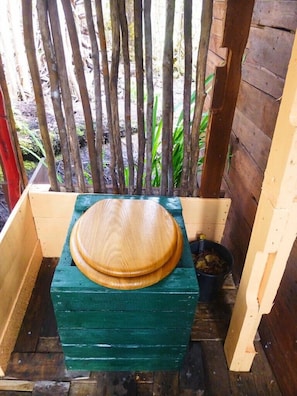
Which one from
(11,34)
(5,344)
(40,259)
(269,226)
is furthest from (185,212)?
(11,34)

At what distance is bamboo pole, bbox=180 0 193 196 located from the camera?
1.09 m

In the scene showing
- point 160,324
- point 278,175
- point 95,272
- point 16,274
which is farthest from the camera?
point 16,274

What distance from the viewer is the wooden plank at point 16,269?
113cm

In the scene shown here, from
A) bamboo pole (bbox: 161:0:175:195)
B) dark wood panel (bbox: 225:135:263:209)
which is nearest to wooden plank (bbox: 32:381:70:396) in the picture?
bamboo pole (bbox: 161:0:175:195)

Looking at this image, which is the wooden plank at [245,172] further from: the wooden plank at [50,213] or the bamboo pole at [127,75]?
the wooden plank at [50,213]

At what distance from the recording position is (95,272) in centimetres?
86

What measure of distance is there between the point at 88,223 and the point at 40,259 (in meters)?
0.72

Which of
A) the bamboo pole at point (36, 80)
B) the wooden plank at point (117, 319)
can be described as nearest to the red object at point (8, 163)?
the bamboo pole at point (36, 80)

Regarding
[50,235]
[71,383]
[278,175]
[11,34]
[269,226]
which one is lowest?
[71,383]

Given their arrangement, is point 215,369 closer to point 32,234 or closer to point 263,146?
point 263,146

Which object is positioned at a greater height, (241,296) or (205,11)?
(205,11)

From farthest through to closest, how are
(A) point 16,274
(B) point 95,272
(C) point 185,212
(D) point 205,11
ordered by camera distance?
(C) point 185,212, (A) point 16,274, (D) point 205,11, (B) point 95,272

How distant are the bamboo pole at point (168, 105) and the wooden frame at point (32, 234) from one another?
0.13 metres

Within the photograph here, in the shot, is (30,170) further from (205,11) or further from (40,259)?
(205,11)
